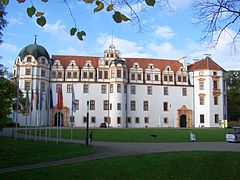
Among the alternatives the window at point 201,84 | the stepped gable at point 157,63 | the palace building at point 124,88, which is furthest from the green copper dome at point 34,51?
the window at point 201,84

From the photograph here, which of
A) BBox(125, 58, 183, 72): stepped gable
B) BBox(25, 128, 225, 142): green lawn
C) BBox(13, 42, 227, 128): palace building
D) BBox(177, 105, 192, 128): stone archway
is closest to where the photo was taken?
BBox(25, 128, 225, 142): green lawn

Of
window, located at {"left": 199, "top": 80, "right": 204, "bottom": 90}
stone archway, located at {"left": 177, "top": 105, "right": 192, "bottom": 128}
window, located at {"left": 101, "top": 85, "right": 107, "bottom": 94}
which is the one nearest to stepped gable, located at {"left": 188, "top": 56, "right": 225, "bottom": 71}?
window, located at {"left": 199, "top": 80, "right": 204, "bottom": 90}

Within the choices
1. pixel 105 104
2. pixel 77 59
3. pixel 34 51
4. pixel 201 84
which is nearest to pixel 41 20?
pixel 105 104

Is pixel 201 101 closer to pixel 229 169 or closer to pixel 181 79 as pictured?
pixel 181 79

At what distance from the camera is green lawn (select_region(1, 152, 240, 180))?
462 inches

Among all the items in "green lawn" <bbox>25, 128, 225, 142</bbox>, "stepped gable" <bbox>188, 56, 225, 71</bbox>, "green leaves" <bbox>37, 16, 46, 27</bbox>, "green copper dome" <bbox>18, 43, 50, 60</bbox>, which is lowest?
"green lawn" <bbox>25, 128, 225, 142</bbox>

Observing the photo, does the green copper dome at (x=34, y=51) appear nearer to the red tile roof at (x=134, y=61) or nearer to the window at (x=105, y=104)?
the red tile roof at (x=134, y=61)

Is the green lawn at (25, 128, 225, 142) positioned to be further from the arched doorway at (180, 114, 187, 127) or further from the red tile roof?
the red tile roof

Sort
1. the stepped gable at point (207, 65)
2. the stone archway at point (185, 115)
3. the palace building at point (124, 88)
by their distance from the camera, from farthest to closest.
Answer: the stepped gable at point (207, 65) → the stone archway at point (185, 115) → the palace building at point (124, 88)

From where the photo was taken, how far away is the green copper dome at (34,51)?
214 feet

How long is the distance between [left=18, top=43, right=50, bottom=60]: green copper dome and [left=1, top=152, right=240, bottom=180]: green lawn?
5416cm

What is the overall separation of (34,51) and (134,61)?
23305 millimetres

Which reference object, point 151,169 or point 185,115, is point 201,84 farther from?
point 151,169

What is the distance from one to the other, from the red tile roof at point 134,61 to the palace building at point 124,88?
0.75 feet
